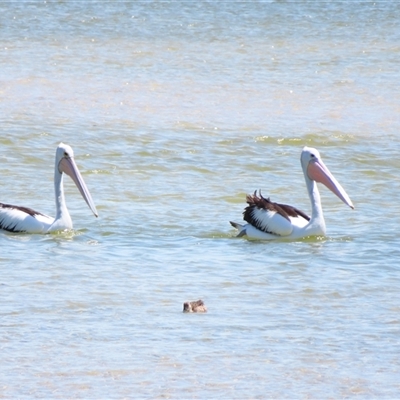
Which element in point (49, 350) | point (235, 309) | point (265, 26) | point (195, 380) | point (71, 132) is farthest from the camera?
point (265, 26)

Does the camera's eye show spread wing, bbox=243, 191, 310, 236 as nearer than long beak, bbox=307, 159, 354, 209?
Yes

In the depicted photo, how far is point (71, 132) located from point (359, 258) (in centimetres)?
520

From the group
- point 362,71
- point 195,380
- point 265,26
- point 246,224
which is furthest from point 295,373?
point 265,26

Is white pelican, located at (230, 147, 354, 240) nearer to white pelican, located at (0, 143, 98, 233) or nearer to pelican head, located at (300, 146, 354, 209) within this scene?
pelican head, located at (300, 146, 354, 209)

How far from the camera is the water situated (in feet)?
15.8

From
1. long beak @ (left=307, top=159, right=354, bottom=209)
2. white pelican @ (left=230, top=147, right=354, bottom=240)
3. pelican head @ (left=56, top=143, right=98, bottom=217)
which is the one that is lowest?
white pelican @ (left=230, top=147, right=354, bottom=240)

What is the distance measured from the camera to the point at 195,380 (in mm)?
4617

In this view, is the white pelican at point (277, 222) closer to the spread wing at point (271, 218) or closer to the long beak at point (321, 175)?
the spread wing at point (271, 218)

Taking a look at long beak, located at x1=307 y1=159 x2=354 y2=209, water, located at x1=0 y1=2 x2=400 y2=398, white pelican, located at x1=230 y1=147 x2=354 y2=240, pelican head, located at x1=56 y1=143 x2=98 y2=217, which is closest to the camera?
water, located at x1=0 y1=2 x2=400 y2=398

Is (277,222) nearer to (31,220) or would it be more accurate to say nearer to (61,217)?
(61,217)

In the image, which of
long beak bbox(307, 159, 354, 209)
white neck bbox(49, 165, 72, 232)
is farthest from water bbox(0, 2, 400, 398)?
long beak bbox(307, 159, 354, 209)

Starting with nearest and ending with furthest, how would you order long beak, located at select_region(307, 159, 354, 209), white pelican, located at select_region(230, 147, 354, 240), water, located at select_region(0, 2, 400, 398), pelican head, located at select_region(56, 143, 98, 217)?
water, located at select_region(0, 2, 400, 398)
white pelican, located at select_region(230, 147, 354, 240)
long beak, located at select_region(307, 159, 354, 209)
pelican head, located at select_region(56, 143, 98, 217)

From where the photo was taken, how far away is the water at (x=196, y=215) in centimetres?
482

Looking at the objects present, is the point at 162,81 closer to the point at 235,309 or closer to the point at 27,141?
the point at 27,141
